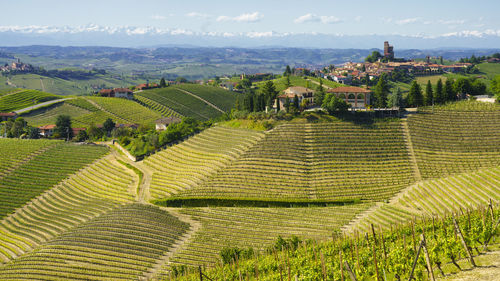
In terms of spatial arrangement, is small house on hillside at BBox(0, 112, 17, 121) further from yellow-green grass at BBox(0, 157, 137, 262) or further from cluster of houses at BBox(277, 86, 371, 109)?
cluster of houses at BBox(277, 86, 371, 109)

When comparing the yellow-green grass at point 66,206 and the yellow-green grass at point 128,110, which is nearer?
the yellow-green grass at point 66,206

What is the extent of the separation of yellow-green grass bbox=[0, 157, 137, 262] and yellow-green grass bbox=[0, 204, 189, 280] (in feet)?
19.2

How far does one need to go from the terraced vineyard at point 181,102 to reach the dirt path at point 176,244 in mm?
105086

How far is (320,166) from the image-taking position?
68.4 metres

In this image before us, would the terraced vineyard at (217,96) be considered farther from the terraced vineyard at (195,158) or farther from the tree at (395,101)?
the tree at (395,101)

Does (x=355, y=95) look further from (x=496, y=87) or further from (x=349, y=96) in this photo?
(x=496, y=87)

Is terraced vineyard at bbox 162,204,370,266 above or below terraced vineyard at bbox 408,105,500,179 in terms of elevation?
below

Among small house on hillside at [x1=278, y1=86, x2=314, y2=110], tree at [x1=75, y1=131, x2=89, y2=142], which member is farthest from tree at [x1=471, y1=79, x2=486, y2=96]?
tree at [x1=75, y1=131, x2=89, y2=142]

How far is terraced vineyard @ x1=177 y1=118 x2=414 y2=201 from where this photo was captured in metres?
63.5

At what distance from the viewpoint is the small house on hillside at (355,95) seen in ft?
301

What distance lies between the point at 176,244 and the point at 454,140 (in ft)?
182

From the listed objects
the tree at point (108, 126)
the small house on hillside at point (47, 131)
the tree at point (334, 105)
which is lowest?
the small house on hillside at point (47, 131)

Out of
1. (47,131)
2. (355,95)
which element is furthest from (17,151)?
(355,95)

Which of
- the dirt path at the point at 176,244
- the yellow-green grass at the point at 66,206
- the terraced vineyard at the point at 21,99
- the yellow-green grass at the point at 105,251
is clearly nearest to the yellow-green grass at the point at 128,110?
the terraced vineyard at the point at 21,99
